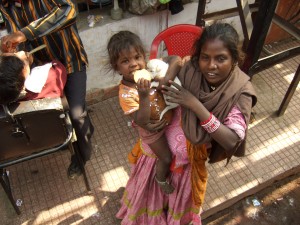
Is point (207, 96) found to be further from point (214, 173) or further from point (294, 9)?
point (294, 9)

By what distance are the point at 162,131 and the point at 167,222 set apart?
1.04 meters

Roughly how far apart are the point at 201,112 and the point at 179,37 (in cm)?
128

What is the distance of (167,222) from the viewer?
2.58 m

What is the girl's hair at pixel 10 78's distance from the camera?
5.78ft

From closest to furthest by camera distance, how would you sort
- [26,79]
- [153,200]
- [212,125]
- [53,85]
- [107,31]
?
[212,125] < [26,79] < [53,85] < [153,200] < [107,31]

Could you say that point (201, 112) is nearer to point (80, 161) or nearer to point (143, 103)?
point (143, 103)

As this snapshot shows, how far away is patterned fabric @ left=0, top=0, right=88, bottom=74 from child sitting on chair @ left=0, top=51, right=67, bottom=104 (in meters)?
0.22

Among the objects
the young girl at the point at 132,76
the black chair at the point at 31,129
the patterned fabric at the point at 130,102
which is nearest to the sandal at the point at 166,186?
the young girl at the point at 132,76

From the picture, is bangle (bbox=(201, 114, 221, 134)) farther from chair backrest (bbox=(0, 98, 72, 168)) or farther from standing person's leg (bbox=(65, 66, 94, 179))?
standing person's leg (bbox=(65, 66, 94, 179))

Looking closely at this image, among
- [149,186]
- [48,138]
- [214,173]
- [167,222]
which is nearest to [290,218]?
[214,173]

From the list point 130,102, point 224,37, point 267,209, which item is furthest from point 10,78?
point 267,209

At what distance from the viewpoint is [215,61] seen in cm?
156

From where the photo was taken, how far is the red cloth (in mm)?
2031

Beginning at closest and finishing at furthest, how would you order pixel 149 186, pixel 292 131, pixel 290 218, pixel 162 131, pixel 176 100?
pixel 176 100 < pixel 162 131 < pixel 149 186 < pixel 290 218 < pixel 292 131
